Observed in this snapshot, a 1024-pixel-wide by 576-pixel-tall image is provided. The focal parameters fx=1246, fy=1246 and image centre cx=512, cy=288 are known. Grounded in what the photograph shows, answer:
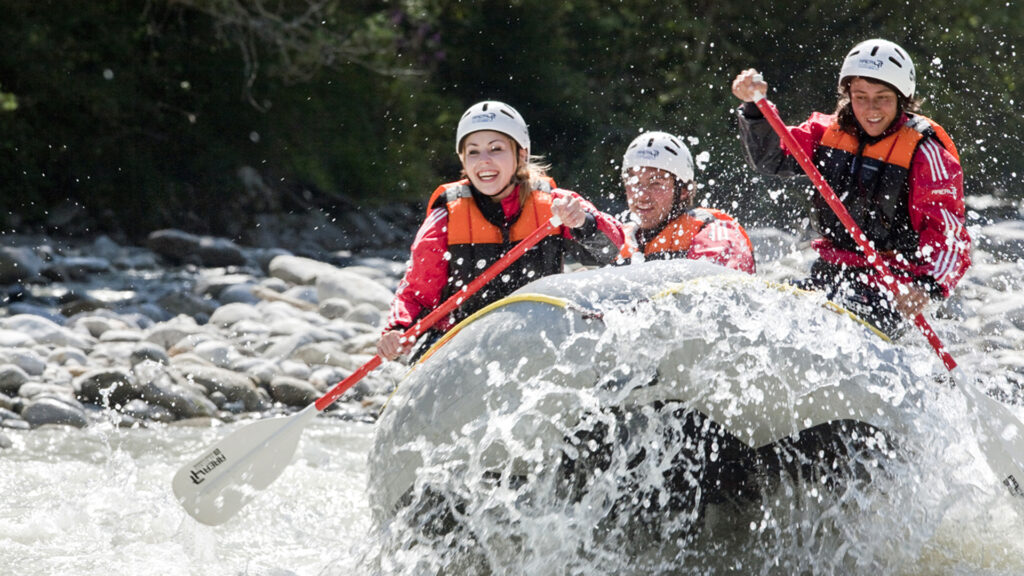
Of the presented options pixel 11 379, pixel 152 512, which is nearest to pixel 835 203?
pixel 152 512

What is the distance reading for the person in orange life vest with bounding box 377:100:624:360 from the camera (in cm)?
454

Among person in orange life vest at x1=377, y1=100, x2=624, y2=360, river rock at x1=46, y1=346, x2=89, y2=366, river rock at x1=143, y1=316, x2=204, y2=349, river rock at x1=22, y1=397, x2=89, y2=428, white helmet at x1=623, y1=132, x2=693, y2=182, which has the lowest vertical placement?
river rock at x1=22, y1=397, x2=89, y2=428

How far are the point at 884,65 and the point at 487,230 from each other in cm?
153

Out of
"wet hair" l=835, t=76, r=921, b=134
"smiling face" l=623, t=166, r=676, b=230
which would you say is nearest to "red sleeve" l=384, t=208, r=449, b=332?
"smiling face" l=623, t=166, r=676, b=230

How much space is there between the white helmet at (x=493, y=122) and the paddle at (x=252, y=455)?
1.48 ft

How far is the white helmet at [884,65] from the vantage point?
4.43 m

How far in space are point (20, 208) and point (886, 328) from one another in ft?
27.4

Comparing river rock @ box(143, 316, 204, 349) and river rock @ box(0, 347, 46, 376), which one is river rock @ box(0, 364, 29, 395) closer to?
river rock @ box(0, 347, 46, 376)

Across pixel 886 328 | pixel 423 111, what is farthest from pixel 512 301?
pixel 423 111

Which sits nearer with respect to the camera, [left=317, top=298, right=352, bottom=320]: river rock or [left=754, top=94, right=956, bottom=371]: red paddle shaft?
[left=754, top=94, right=956, bottom=371]: red paddle shaft

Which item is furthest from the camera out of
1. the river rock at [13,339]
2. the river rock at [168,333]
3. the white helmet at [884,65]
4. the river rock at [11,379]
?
the river rock at [168,333]

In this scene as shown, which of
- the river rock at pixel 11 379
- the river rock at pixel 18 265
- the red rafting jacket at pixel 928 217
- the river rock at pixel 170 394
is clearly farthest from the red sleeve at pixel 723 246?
the river rock at pixel 18 265

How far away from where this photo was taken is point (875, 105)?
4.53 meters

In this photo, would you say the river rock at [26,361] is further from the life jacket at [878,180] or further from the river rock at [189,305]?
the life jacket at [878,180]
